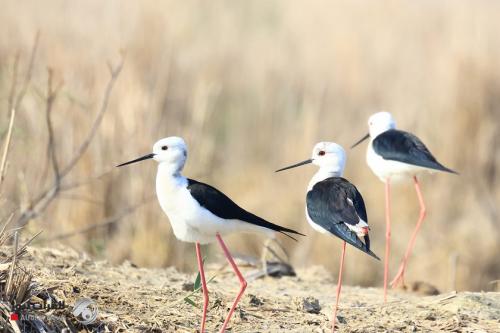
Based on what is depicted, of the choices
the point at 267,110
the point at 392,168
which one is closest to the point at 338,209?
the point at 392,168

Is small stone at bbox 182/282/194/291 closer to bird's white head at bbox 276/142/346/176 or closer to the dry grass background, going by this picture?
bird's white head at bbox 276/142/346/176

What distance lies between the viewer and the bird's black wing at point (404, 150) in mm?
5070

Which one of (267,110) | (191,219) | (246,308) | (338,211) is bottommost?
(246,308)

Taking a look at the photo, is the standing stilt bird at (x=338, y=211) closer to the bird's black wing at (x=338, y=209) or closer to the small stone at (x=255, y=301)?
the bird's black wing at (x=338, y=209)

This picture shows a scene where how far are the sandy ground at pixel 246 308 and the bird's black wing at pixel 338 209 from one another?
0.41m

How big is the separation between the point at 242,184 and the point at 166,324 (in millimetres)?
5527

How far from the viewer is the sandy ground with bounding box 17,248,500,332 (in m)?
3.94

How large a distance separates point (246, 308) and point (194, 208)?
0.69 meters

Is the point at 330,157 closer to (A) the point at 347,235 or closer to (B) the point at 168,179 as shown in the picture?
(A) the point at 347,235

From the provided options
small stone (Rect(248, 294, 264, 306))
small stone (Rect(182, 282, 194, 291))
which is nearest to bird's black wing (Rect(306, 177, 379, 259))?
small stone (Rect(248, 294, 264, 306))

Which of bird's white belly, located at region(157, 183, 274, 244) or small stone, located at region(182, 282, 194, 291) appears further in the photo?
small stone, located at region(182, 282, 194, 291)

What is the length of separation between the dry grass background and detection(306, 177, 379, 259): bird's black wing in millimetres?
2426

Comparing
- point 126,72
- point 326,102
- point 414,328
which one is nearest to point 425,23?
point 326,102

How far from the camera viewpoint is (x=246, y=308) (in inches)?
168
